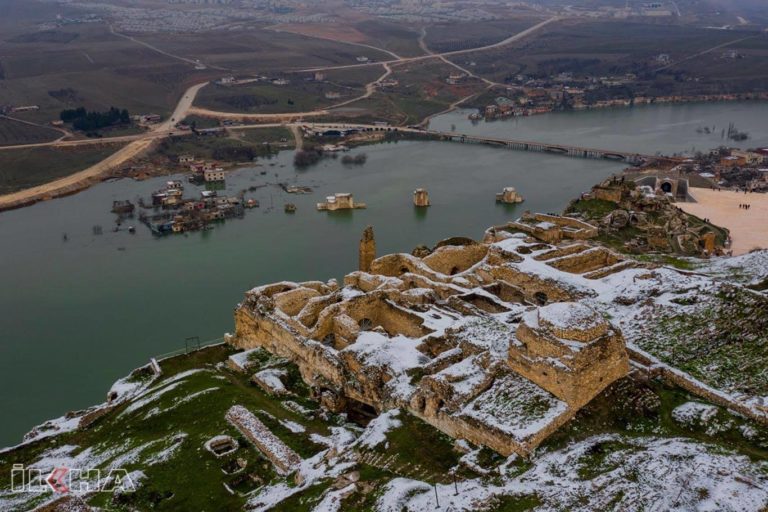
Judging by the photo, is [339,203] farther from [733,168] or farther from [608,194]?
[733,168]

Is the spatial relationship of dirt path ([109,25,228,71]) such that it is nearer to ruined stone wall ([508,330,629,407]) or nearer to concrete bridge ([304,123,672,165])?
concrete bridge ([304,123,672,165])

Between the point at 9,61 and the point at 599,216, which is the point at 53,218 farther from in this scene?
the point at 9,61

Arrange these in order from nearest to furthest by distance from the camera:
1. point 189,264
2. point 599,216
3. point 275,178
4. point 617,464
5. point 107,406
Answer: point 617,464, point 107,406, point 599,216, point 189,264, point 275,178

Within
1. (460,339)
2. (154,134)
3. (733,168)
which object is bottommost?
(733,168)

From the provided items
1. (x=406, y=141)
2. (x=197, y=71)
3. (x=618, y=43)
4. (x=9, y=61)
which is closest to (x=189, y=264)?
(x=406, y=141)

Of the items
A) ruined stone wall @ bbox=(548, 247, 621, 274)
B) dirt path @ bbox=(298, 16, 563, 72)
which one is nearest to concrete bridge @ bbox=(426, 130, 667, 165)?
ruined stone wall @ bbox=(548, 247, 621, 274)

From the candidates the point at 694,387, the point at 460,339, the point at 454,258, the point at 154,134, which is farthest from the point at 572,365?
the point at 154,134
